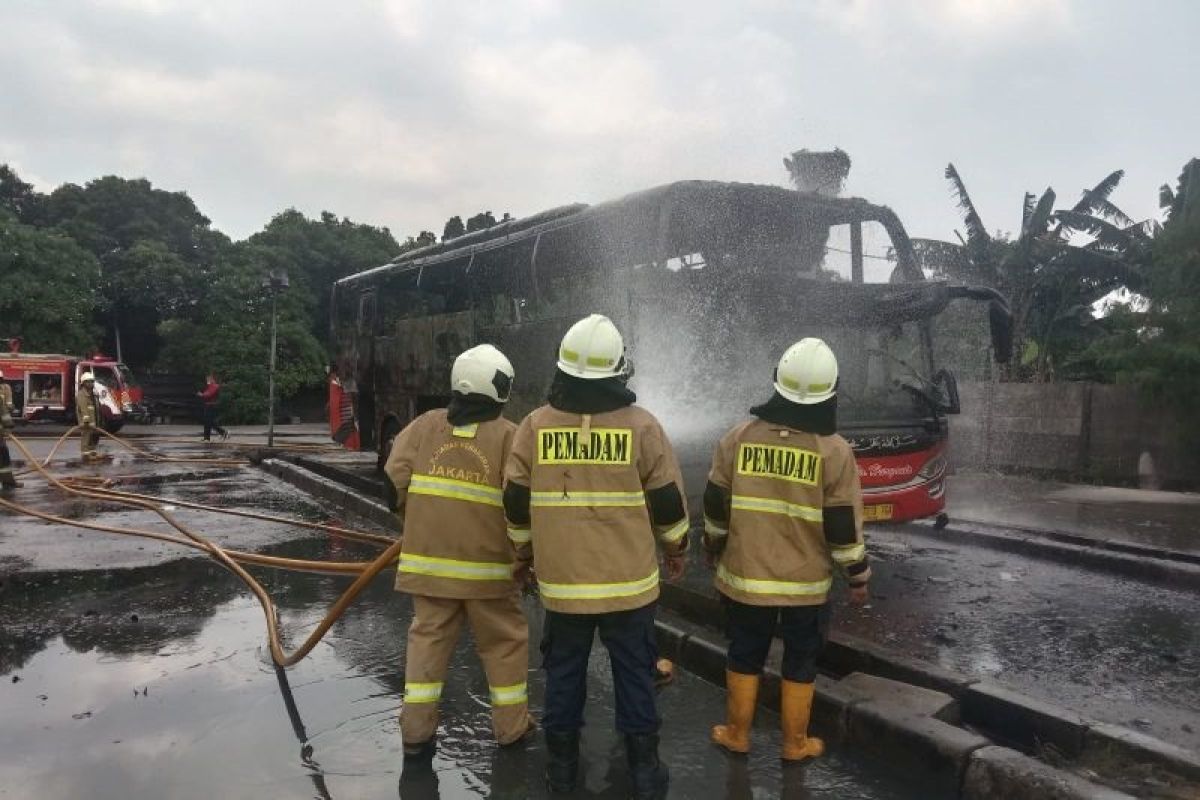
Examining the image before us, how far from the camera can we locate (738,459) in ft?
12.3

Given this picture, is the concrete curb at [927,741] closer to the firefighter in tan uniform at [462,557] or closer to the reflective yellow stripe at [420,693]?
the firefighter in tan uniform at [462,557]

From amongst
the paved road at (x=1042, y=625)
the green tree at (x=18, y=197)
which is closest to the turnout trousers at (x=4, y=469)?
the paved road at (x=1042, y=625)

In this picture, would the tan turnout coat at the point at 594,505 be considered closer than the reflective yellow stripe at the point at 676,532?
Yes

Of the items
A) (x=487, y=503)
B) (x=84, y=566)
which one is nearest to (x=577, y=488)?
(x=487, y=503)

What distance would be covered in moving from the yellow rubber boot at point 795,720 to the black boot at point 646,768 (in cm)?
65

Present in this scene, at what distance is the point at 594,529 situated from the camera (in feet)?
10.9

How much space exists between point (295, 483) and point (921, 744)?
1120 cm

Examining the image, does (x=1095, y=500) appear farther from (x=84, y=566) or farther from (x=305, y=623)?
(x=84, y=566)

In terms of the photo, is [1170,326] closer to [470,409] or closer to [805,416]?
[805,416]

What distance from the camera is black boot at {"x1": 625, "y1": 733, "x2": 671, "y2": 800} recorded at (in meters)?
3.26

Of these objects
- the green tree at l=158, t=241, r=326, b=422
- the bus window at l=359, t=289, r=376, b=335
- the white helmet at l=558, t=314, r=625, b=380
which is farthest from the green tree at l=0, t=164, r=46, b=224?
the white helmet at l=558, t=314, r=625, b=380

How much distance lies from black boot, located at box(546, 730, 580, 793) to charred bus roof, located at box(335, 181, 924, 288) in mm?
4628

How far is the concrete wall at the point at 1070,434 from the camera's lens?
13492 millimetres

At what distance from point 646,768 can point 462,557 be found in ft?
3.55
